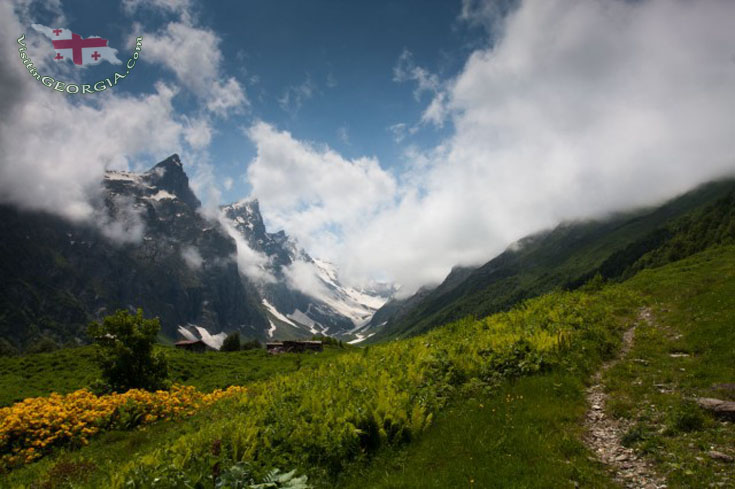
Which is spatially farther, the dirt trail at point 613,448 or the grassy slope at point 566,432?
the grassy slope at point 566,432

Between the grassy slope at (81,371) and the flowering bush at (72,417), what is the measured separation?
15.5 m

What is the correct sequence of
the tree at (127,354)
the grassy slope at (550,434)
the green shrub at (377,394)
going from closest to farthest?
the grassy slope at (550,434), the green shrub at (377,394), the tree at (127,354)

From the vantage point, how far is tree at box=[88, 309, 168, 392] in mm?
28531

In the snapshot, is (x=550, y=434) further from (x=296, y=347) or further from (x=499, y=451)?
(x=296, y=347)

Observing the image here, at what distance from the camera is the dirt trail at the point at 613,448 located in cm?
889

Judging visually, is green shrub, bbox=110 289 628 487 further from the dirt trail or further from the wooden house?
the wooden house

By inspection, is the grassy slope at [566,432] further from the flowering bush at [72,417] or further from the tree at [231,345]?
the tree at [231,345]

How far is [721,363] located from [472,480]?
12.2 metres

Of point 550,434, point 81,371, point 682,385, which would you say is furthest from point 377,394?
point 81,371

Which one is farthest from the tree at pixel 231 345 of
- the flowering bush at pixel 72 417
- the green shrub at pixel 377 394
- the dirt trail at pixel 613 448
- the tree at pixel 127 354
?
the dirt trail at pixel 613 448

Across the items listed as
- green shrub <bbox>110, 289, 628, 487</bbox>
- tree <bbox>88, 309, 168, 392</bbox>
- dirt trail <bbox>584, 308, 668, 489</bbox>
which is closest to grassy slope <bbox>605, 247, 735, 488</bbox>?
dirt trail <bbox>584, 308, 668, 489</bbox>

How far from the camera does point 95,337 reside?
29.2 metres

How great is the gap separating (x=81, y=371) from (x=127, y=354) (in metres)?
17.0

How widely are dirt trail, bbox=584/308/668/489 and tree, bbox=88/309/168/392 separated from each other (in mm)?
29295
